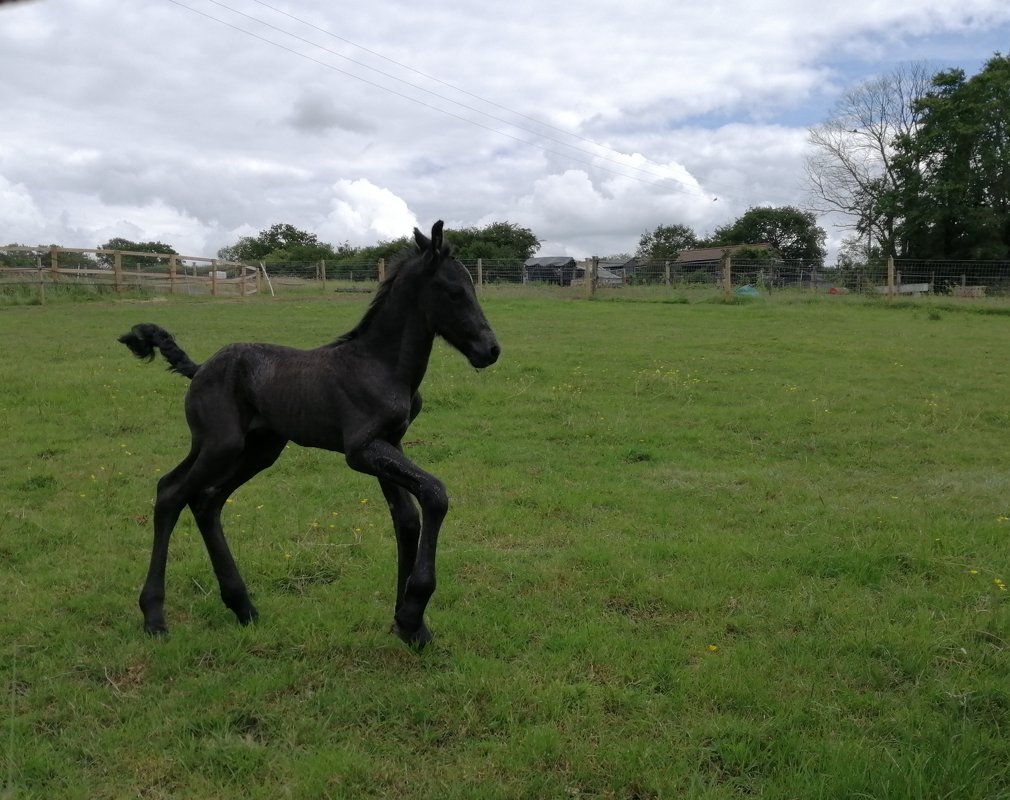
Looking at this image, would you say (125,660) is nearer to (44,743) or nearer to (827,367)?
(44,743)

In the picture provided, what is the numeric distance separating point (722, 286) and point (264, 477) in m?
26.0

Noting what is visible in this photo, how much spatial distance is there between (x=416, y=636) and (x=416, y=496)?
90cm

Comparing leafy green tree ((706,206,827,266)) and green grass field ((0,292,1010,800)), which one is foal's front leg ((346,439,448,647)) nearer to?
green grass field ((0,292,1010,800))

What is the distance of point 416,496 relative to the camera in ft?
13.7

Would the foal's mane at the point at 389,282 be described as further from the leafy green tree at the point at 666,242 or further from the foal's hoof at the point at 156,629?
the leafy green tree at the point at 666,242

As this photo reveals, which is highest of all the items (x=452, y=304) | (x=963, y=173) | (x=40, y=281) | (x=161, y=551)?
(x=963, y=173)

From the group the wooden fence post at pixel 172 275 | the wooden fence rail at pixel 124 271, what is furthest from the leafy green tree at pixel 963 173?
the wooden fence post at pixel 172 275

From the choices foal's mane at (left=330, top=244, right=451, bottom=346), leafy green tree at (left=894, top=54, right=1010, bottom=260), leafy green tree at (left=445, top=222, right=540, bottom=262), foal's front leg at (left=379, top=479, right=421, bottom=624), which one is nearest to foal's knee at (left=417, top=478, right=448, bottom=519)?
foal's front leg at (left=379, top=479, right=421, bottom=624)

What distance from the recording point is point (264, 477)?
842 centimetres

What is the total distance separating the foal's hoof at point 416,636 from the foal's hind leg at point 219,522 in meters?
1.05

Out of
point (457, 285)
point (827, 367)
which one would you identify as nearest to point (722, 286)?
point (827, 367)

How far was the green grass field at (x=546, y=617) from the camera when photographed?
3.51m

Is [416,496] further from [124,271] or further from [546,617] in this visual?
[124,271]

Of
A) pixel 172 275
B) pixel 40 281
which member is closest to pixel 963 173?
pixel 172 275
